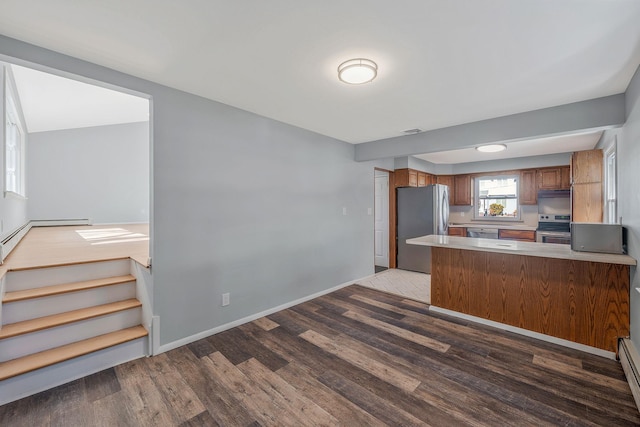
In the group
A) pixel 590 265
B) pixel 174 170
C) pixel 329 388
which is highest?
pixel 174 170

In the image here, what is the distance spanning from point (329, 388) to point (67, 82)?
5499mm

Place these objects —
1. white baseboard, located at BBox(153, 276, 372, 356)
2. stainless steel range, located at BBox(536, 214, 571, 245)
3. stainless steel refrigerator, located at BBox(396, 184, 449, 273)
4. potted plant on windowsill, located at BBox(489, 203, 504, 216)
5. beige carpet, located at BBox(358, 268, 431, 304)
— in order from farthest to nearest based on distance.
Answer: potted plant on windowsill, located at BBox(489, 203, 504, 216)
stainless steel refrigerator, located at BBox(396, 184, 449, 273)
stainless steel range, located at BBox(536, 214, 571, 245)
beige carpet, located at BBox(358, 268, 431, 304)
white baseboard, located at BBox(153, 276, 372, 356)

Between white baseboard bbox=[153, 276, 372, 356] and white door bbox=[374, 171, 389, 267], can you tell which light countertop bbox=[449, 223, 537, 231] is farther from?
white baseboard bbox=[153, 276, 372, 356]

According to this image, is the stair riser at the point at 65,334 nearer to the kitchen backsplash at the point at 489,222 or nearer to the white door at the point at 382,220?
the white door at the point at 382,220

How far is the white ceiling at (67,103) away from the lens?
13.4 ft

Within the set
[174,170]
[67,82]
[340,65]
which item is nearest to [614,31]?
[340,65]

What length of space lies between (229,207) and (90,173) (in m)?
6.86

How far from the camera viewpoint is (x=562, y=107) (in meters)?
2.66

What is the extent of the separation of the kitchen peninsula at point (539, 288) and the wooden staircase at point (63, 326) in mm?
3184

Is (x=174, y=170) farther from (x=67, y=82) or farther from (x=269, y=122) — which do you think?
(x=67, y=82)

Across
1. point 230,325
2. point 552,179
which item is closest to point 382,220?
point 552,179

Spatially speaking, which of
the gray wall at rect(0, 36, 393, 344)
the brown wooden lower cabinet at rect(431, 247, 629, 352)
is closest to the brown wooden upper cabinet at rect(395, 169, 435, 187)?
the gray wall at rect(0, 36, 393, 344)

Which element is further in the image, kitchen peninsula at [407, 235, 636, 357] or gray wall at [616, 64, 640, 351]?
kitchen peninsula at [407, 235, 636, 357]

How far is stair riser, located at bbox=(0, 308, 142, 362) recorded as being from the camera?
1.95 metres
